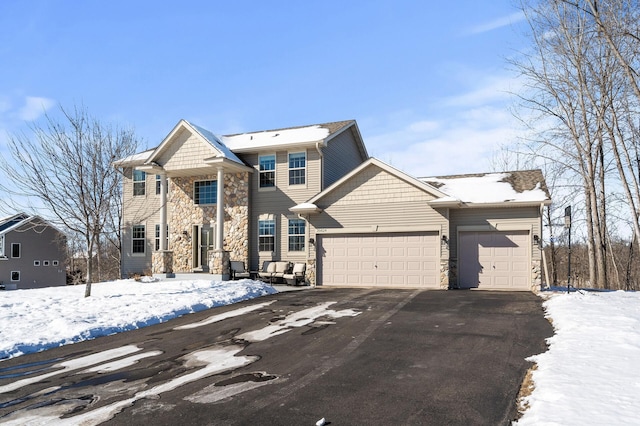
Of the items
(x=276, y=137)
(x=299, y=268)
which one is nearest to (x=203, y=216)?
(x=276, y=137)

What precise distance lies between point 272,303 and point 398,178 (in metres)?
7.50

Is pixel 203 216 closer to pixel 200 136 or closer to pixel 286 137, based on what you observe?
pixel 200 136

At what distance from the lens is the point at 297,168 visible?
19.6 m

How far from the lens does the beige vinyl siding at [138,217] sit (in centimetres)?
2236

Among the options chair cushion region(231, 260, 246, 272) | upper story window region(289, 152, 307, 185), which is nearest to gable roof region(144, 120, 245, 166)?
upper story window region(289, 152, 307, 185)

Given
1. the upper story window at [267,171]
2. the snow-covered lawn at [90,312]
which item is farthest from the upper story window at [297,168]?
the snow-covered lawn at [90,312]

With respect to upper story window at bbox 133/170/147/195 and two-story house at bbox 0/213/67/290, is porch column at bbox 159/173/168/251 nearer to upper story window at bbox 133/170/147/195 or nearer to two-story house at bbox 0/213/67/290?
upper story window at bbox 133/170/147/195

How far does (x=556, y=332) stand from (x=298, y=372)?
5.39 meters

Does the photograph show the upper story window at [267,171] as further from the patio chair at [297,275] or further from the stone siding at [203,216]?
the patio chair at [297,275]

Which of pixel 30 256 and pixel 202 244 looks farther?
pixel 30 256

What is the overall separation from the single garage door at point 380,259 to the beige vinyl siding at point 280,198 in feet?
6.19

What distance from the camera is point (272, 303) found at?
1262 centimetres

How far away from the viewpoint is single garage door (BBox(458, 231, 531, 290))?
50.7ft

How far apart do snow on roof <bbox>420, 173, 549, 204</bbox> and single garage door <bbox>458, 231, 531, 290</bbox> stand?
4.39ft
